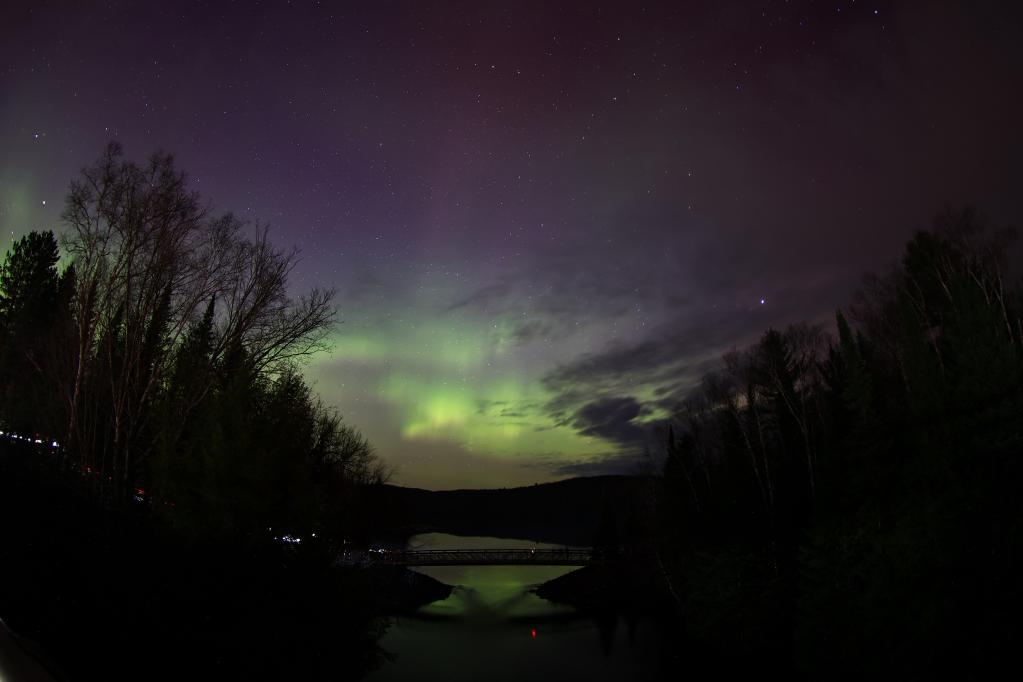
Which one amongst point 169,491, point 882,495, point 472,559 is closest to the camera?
point 169,491

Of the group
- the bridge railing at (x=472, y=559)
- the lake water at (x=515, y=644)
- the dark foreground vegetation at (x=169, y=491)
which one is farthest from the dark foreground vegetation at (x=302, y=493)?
the bridge railing at (x=472, y=559)

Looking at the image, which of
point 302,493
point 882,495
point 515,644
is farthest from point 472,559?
point 302,493

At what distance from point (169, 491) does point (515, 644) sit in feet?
133

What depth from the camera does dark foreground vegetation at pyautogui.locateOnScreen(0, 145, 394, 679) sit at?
1073 centimetres

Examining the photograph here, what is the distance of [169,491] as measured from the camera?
1520cm

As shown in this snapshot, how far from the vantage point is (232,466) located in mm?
14734

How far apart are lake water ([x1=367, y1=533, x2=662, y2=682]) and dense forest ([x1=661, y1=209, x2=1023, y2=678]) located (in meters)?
6.67

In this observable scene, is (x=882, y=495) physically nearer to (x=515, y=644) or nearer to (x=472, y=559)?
(x=515, y=644)

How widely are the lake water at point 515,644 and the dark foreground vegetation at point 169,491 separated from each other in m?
20.1

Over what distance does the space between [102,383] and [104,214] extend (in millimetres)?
6021

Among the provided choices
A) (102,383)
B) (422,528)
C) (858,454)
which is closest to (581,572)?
(422,528)

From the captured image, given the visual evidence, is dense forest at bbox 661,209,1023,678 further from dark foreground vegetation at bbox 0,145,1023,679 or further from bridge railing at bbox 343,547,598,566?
bridge railing at bbox 343,547,598,566

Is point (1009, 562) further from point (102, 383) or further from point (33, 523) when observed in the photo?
point (102, 383)

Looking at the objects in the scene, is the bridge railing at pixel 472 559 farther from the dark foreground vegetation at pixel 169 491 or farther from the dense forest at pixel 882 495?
the dark foreground vegetation at pixel 169 491
